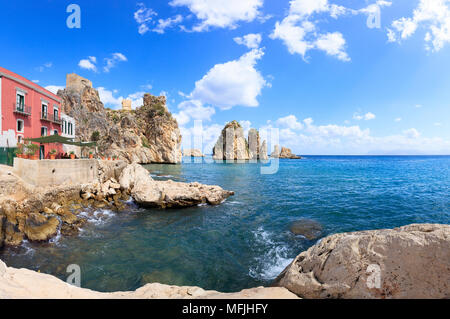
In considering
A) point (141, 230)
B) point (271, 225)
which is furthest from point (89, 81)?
point (271, 225)

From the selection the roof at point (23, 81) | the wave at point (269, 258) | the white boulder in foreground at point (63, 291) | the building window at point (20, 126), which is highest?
the roof at point (23, 81)

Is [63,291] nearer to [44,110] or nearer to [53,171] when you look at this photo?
[53,171]

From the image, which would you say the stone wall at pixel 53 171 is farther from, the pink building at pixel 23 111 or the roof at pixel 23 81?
the roof at pixel 23 81

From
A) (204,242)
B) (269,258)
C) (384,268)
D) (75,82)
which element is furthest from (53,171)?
(75,82)

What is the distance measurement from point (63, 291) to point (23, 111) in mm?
23905

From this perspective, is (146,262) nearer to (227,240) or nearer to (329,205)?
(227,240)

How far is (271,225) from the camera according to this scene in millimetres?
13000

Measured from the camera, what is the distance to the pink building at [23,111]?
57.9 ft

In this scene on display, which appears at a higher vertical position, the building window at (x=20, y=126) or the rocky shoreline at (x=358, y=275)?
the building window at (x=20, y=126)

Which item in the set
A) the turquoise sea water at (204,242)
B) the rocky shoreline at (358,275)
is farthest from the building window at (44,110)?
the rocky shoreline at (358,275)

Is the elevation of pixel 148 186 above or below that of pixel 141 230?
above

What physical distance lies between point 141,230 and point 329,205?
607 inches
